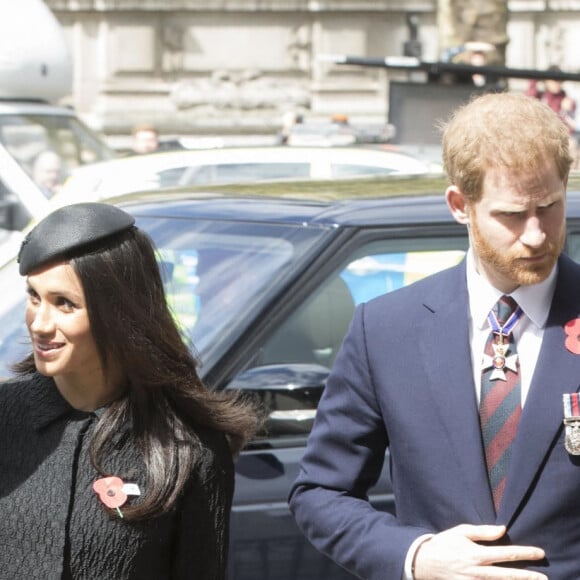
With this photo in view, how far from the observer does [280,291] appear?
14.2ft

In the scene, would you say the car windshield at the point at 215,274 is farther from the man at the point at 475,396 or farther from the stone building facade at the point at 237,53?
the stone building facade at the point at 237,53

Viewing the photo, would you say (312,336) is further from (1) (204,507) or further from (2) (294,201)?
(1) (204,507)

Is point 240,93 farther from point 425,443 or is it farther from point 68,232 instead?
point 425,443

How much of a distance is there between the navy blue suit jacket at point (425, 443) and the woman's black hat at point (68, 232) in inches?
19.2

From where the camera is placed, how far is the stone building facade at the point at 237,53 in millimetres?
26078

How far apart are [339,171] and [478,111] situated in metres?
5.88

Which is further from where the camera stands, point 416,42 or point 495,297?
point 416,42

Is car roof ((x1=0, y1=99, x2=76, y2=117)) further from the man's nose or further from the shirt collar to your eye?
the man's nose

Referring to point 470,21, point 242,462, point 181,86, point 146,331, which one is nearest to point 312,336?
point 242,462

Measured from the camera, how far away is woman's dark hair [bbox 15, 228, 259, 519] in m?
2.75

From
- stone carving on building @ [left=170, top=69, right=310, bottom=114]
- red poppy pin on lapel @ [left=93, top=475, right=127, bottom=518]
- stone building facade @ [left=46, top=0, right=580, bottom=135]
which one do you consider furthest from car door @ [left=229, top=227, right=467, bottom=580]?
stone carving on building @ [left=170, top=69, right=310, bottom=114]

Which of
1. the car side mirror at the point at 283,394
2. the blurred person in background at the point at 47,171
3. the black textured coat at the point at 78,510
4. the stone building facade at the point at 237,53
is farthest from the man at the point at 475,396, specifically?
the stone building facade at the point at 237,53

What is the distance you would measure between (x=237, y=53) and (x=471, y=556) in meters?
24.4

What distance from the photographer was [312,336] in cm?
443
